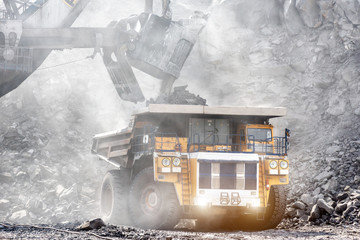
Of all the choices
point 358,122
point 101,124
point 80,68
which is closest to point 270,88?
point 358,122

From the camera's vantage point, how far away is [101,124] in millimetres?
23094

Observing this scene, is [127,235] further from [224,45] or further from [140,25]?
[224,45]

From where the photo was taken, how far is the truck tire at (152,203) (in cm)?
1009

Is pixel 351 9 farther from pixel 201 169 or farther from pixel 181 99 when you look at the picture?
pixel 201 169

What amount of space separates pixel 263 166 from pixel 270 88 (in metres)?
12.6

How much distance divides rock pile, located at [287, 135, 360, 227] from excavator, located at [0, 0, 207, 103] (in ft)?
17.3

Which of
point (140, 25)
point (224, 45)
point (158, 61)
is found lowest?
point (158, 61)

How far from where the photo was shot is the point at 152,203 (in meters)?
10.6

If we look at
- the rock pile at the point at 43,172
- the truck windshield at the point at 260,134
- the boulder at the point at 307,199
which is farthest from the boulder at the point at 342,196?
the rock pile at the point at 43,172

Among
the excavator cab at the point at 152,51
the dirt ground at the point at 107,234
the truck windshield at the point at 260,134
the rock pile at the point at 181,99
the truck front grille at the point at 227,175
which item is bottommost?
the dirt ground at the point at 107,234

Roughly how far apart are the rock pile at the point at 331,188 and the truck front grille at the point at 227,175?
2.35 m

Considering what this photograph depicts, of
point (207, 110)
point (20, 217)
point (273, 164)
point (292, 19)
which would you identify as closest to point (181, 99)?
point (207, 110)

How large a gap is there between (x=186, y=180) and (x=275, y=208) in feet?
7.03

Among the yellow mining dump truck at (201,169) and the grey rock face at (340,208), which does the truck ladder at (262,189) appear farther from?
the grey rock face at (340,208)
